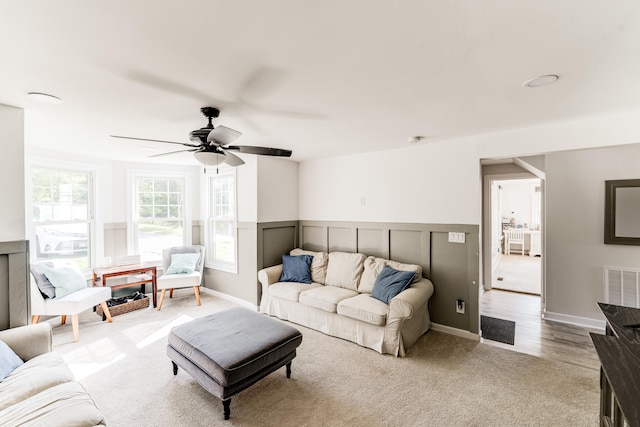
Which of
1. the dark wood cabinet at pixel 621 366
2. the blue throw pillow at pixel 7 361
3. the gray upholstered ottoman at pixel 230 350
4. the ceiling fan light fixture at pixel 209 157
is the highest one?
the ceiling fan light fixture at pixel 209 157

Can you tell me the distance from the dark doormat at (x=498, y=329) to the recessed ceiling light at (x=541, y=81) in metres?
2.85

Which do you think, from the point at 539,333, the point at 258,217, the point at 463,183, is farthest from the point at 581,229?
the point at 258,217

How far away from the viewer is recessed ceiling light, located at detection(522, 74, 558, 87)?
183 centimetres

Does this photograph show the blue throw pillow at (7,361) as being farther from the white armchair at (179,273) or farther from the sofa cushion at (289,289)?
the sofa cushion at (289,289)

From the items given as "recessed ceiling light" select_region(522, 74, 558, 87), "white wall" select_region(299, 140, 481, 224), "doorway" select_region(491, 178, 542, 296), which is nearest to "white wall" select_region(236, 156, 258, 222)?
"white wall" select_region(299, 140, 481, 224)

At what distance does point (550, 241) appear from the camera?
13.0ft

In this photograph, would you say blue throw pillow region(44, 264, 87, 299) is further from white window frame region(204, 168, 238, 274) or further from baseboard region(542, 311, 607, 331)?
baseboard region(542, 311, 607, 331)

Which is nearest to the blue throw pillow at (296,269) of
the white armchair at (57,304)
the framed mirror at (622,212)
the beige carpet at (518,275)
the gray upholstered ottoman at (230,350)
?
the gray upholstered ottoman at (230,350)

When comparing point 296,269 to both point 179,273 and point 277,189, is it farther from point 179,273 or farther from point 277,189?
point 179,273

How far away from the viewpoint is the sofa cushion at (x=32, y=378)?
5.54 ft

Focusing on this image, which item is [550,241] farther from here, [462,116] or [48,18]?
[48,18]

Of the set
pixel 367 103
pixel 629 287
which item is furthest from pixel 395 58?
pixel 629 287

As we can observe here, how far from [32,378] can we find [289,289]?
2.54 meters

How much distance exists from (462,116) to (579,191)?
8.17 feet
